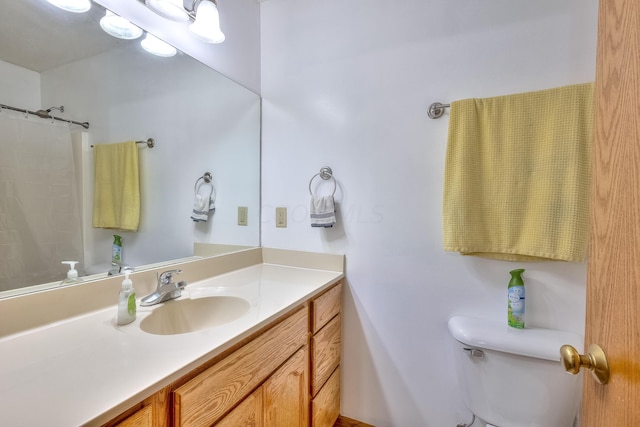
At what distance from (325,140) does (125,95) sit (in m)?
0.90

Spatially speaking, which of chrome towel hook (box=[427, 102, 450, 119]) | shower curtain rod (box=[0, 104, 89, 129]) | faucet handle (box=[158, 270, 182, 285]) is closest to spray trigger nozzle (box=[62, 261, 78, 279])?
faucet handle (box=[158, 270, 182, 285])

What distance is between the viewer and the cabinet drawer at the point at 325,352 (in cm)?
119

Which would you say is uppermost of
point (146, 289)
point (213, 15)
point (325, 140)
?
point (213, 15)

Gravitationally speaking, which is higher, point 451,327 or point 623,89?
point 623,89

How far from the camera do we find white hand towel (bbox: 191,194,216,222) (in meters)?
1.43

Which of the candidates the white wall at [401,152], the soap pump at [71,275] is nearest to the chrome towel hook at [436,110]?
the white wall at [401,152]

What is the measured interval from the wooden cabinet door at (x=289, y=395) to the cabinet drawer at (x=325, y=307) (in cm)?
12

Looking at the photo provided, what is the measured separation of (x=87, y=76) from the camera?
3.37 ft

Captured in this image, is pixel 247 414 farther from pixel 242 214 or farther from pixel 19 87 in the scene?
pixel 19 87

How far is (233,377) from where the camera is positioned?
0.76 metres

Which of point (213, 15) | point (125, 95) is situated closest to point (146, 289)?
point (125, 95)

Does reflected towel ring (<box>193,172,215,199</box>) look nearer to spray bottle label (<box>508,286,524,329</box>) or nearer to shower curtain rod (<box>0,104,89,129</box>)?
shower curtain rod (<box>0,104,89,129</box>)

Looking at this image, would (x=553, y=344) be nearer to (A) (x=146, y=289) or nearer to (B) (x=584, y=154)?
(B) (x=584, y=154)

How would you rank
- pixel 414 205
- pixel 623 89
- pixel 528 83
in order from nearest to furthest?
pixel 623 89 < pixel 528 83 < pixel 414 205
